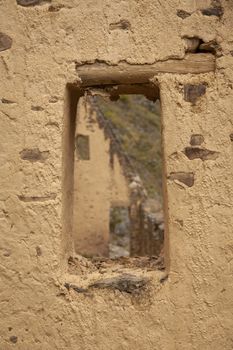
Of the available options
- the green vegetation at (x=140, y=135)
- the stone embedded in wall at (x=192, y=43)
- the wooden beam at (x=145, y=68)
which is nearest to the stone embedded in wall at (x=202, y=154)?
the wooden beam at (x=145, y=68)

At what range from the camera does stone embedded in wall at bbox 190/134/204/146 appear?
8.21 ft

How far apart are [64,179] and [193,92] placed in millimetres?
885

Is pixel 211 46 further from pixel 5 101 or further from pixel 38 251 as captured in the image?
pixel 38 251

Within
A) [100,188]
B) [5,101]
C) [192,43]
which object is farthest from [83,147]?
[192,43]

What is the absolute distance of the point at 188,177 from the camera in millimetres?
2492

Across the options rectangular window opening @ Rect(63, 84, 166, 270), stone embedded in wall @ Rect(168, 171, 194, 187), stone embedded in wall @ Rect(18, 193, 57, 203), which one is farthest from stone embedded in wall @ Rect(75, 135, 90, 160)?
stone embedded in wall @ Rect(168, 171, 194, 187)

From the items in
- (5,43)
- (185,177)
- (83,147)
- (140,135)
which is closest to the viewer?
(185,177)

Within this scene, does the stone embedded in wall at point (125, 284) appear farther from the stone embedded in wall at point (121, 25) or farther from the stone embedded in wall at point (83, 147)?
the stone embedded in wall at point (83, 147)

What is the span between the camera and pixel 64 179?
2652mm

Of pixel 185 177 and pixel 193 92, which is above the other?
pixel 193 92

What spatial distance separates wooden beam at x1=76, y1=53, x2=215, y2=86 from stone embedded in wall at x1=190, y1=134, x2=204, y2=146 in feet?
1.22

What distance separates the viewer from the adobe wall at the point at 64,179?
245cm

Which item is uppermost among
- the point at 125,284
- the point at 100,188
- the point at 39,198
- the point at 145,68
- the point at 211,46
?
the point at 211,46

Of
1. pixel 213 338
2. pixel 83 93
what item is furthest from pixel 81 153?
pixel 213 338
